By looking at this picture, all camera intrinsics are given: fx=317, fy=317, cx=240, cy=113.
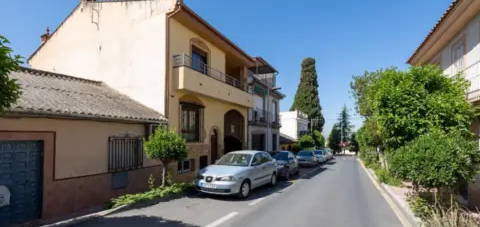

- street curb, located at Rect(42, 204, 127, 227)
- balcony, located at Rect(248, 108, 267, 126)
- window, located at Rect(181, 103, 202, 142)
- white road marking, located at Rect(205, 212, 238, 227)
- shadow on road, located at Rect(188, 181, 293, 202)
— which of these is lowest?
shadow on road, located at Rect(188, 181, 293, 202)

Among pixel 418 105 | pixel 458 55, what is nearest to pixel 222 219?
pixel 418 105

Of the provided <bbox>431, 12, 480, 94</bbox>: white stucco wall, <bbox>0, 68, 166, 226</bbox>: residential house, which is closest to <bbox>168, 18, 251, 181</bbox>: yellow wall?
<bbox>0, 68, 166, 226</bbox>: residential house

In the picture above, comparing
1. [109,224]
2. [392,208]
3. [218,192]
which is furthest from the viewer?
[218,192]

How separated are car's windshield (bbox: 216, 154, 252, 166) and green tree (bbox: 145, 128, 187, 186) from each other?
1887mm

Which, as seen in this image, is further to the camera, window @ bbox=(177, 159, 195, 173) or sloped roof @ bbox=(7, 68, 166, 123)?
window @ bbox=(177, 159, 195, 173)

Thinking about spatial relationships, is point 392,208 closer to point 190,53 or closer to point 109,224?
point 109,224

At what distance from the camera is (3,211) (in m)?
7.65

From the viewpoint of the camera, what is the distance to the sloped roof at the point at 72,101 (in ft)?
27.6

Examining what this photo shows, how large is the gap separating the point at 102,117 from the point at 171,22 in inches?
218

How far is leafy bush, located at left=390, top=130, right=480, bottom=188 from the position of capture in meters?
7.24

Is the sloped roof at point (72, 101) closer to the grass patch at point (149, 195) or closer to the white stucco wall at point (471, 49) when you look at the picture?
the grass patch at point (149, 195)

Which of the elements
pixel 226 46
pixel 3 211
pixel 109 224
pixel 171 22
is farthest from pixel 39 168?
pixel 226 46

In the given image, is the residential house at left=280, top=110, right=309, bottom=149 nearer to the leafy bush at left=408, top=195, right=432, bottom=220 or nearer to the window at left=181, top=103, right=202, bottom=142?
the window at left=181, top=103, right=202, bottom=142

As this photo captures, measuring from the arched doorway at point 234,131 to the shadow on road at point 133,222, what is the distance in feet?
41.5
